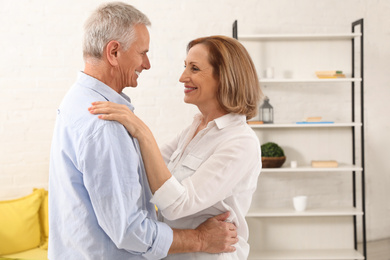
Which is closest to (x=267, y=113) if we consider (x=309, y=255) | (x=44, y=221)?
(x=309, y=255)

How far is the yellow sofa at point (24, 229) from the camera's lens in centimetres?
372

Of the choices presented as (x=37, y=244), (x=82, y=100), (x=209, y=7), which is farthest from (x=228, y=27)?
(x=82, y=100)

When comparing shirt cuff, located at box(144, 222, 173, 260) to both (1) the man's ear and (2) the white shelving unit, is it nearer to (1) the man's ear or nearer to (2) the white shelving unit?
(1) the man's ear

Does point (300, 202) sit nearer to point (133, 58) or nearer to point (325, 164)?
point (325, 164)

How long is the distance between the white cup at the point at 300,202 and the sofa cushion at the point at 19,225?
87.3 inches

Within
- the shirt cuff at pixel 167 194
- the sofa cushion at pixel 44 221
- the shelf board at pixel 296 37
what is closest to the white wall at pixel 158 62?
the shelf board at pixel 296 37

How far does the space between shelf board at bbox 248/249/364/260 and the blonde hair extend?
276cm

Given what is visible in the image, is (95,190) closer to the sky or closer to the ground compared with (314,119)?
closer to the ground

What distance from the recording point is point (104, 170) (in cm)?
139

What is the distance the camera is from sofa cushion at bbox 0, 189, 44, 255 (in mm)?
3732

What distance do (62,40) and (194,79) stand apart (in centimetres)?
280

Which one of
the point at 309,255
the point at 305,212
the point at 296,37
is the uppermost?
the point at 296,37

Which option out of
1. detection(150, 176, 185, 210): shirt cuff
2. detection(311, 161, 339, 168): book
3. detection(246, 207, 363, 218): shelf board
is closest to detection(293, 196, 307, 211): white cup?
detection(246, 207, 363, 218): shelf board

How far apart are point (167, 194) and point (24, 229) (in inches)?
103
